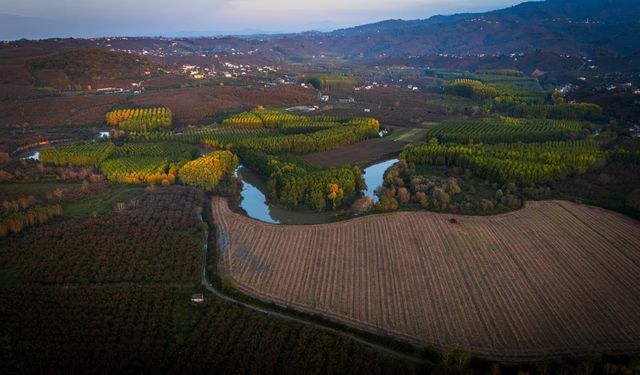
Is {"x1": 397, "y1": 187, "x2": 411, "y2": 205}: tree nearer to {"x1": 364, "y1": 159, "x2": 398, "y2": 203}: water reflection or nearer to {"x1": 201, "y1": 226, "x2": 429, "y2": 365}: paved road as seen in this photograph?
{"x1": 364, "y1": 159, "x2": 398, "y2": 203}: water reflection

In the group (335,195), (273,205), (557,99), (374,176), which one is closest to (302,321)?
(335,195)

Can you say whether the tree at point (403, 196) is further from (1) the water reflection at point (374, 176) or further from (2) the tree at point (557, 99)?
(2) the tree at point (557, 99)

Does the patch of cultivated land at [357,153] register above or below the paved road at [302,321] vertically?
above

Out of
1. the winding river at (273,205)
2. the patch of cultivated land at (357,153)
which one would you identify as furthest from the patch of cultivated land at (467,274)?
the patch of cultivated land at (357,153)

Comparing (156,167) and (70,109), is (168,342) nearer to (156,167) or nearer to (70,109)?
(156,167)

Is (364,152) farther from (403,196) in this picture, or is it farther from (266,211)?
(266,211)

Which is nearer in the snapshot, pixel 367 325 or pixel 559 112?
pixel 367 325

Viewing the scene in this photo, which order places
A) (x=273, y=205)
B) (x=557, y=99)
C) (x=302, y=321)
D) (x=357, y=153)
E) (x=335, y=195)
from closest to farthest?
(x=302, y=321), (x=335, y=195), (x=273, y=205), (x=357, y=153), (x=557, y=99)

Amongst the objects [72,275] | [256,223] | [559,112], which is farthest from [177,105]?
[559,112]
